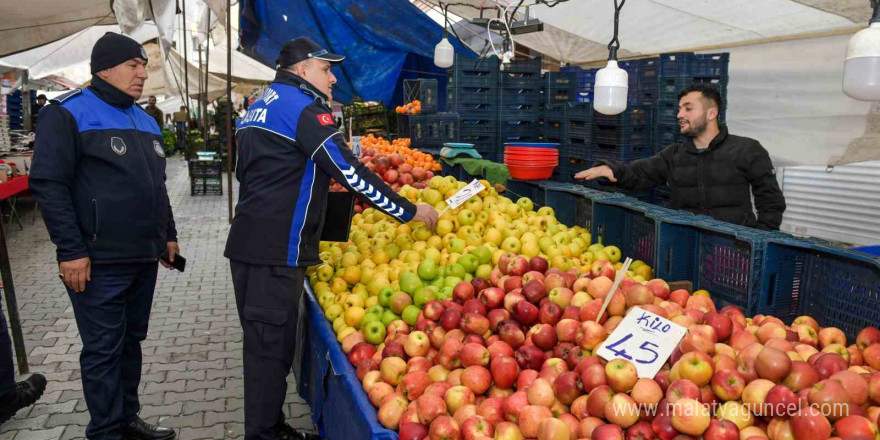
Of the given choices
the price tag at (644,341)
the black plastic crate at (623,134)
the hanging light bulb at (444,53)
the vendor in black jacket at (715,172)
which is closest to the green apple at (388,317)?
the price tag at (644,341)

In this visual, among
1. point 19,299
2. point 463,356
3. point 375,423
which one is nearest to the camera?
point 375,423

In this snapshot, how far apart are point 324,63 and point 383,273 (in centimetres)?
130

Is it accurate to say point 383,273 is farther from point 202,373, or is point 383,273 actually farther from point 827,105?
point 827,105

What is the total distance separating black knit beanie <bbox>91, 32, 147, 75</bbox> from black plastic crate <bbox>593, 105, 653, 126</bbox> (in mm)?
4170

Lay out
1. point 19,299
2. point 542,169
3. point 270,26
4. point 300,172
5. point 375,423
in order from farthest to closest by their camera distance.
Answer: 1. point 270,26
2. point 19,299
3. point 542,169
4. point 300,172
5. point 375,423

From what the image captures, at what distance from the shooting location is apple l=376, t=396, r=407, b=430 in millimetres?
2342

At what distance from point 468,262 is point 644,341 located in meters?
1.47

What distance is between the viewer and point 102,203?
3.40 meters

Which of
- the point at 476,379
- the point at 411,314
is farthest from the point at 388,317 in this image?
the point at 476,379

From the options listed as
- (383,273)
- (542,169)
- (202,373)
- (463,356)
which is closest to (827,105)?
(542,169)

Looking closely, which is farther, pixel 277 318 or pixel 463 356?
pixel 277 318

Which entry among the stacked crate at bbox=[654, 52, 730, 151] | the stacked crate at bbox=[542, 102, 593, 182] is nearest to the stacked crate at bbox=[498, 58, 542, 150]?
the stacked crate at bbox=[542, 102, 593, 182]

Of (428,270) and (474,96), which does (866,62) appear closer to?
(428,270)

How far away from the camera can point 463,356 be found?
259cm
